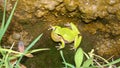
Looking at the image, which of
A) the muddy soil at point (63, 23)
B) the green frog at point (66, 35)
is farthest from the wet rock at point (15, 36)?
the green frog at point (66, 35)

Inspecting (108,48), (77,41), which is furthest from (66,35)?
(108,48)

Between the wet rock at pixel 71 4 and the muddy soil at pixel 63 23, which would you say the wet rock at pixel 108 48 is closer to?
the muddy soil at pixel 63 23

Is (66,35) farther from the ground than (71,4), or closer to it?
closer to it

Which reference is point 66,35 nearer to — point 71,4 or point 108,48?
point 71,4

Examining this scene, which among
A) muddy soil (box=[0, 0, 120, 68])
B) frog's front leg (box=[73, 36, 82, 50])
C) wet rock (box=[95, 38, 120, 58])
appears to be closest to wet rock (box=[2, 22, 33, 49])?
muddy soil (box=[0, 0, 120, 68])

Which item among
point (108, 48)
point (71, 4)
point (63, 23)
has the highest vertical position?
point (71, 4)

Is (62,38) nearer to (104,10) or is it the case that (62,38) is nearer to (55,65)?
(55,65)

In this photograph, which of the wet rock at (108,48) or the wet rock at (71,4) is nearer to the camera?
the wet rock at (71,4)

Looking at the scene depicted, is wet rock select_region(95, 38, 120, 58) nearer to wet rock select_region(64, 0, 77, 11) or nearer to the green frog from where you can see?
the green frog

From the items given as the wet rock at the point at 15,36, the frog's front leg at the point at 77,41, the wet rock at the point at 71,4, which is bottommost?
the frog's front leg at the point at 77,41
